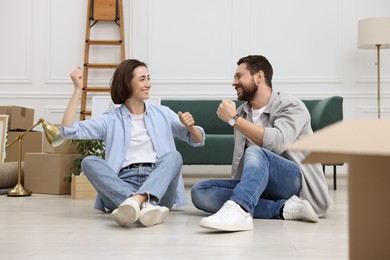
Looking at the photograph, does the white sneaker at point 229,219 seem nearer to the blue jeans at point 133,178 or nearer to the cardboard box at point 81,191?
the blue jeans at point 133,178

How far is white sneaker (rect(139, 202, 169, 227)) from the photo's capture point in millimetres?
2705

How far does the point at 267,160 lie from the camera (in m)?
2.80

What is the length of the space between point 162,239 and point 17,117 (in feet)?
12.0

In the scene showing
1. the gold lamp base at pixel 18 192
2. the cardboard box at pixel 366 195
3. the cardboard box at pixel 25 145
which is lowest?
the gold lamp base at pixel 18 192

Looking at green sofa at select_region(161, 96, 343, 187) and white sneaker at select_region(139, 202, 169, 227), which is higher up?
green sofa at select_region(161, 96, 343, 187)

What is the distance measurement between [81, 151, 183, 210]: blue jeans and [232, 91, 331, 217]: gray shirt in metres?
0.30

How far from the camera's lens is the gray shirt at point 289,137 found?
→ 2.87m

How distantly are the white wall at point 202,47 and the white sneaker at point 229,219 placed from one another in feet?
13.1

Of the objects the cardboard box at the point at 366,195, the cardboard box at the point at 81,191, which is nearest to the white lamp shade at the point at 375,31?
the cardboard box at the point at 81,191

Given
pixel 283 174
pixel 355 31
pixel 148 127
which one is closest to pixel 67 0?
pixel 355 31

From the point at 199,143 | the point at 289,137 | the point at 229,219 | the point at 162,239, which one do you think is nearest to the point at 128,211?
the point at 162,239

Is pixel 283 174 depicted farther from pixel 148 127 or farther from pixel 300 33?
pixel 300 33

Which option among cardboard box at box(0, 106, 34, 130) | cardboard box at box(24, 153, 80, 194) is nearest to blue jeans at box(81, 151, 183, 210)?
cardboard box at box(24, 153, 80, 194)

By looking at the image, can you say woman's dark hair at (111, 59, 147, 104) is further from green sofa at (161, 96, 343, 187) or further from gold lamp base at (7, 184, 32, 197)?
green sofa at (161, 96, 343, 187)
